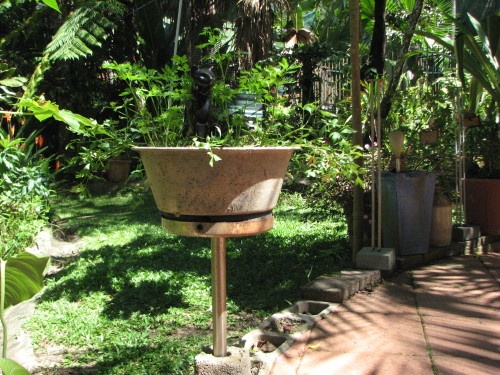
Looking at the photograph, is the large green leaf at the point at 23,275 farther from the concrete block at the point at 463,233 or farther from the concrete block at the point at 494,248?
the concrete block at the point at 494,248

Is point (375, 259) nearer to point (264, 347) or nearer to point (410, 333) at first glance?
point (410, 333)

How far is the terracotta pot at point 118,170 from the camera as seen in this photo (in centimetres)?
996

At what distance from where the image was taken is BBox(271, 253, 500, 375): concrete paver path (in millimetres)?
2461

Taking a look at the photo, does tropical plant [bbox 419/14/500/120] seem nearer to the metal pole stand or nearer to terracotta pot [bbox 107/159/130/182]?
the metal pole stand

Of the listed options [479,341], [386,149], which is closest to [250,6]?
[386,149]

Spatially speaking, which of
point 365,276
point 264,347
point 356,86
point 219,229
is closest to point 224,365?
point 264,347

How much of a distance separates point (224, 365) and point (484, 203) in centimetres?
384

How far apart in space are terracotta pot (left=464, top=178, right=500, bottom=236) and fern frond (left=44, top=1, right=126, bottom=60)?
577cm

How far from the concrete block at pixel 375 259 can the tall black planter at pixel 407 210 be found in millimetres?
357

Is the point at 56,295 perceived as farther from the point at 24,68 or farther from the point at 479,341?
the point at 24,68

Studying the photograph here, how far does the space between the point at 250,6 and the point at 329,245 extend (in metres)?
5.83

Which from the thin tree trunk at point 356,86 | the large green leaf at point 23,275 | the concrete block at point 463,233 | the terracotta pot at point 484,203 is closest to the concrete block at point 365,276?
the thin tree trunk at point 356,86

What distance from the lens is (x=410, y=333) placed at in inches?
113

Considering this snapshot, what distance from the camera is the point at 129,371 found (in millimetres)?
2568
